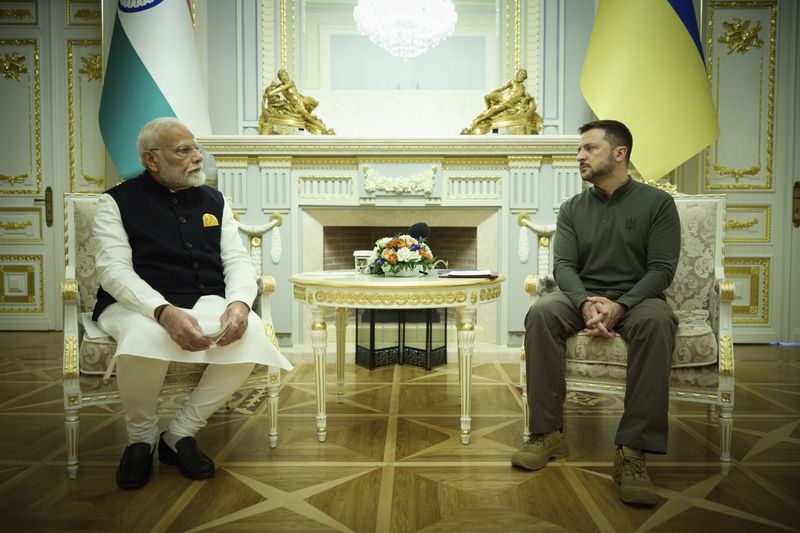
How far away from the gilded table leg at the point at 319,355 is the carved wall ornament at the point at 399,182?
178 centimetres

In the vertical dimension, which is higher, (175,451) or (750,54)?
(750,54)

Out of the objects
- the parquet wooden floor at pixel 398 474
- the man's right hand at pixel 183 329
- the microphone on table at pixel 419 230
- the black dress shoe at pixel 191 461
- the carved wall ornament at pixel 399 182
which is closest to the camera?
the parquet wooden floor at pixel 398 474

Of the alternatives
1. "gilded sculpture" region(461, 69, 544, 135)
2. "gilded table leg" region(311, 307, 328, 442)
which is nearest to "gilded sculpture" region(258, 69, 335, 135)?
"gilded sculpture" region(461, 69, 544, 135)

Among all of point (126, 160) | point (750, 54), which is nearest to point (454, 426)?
point (126, 160)

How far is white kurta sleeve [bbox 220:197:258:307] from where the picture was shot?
1.97 metres

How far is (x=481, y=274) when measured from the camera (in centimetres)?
225

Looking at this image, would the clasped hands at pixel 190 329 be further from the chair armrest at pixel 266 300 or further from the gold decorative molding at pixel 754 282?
the gold decorative molding at pixel 754 282

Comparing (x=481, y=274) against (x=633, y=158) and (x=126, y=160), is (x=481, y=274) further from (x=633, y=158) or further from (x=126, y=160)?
(x=126, y=160)

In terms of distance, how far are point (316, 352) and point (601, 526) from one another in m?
1.18

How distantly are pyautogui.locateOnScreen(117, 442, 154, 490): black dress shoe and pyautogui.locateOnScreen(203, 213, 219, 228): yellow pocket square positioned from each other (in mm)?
799

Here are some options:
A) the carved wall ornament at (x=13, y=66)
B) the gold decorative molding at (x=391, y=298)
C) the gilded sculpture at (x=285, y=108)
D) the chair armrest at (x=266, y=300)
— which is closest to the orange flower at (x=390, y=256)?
the gold decorative molding at (x=391, y=298)

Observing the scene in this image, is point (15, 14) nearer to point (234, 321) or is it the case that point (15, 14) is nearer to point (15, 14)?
point (15, 14)

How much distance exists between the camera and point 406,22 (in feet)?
13.0

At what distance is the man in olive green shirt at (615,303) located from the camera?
5.65 ft
